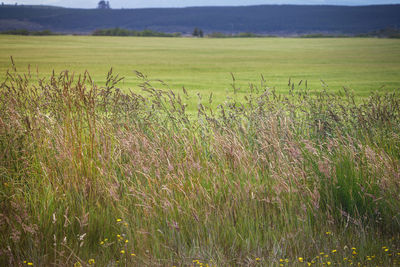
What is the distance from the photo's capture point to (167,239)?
158 inches

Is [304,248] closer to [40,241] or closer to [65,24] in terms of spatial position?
[40,241]

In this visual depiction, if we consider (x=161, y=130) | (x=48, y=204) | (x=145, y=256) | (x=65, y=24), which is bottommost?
(x=145, y=256)

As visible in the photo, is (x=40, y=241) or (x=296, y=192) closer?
(x=40, y=241)

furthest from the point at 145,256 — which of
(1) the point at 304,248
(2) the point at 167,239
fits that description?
(1) the point at 304,248

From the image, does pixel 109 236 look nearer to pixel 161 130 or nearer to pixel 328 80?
pixel 161 130

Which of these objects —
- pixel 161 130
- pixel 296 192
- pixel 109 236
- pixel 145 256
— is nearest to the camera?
pixel 145 256

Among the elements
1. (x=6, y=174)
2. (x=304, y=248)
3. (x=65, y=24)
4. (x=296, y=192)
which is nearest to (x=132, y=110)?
(x=6, y=174)

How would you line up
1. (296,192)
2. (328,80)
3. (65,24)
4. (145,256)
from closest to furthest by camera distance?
(145,256) < (296,192) < (328,80) < (65,24)

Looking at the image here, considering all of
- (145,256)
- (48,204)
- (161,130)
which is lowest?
(145,256)

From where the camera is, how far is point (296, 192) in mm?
4441

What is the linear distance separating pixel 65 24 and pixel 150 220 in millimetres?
198988

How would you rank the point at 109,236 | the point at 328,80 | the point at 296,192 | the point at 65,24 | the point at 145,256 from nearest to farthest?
the point at 145,256 → the point at 109,236 → the point at 296,192 → the point at 328,80 → the point at 65,24

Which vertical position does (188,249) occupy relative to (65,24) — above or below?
below

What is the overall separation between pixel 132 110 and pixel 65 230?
2540 mm
